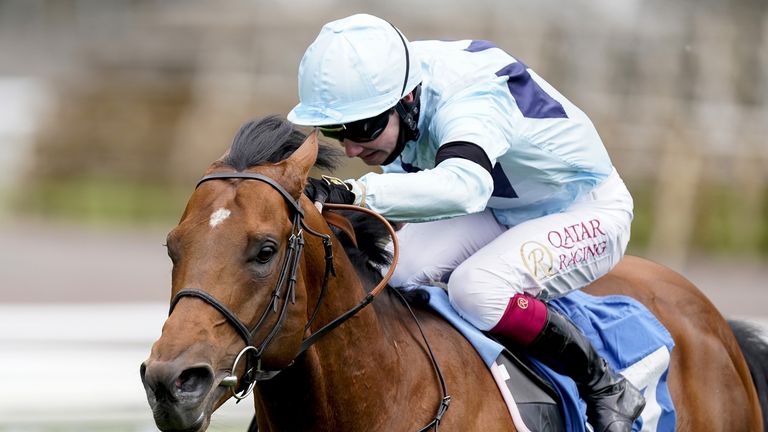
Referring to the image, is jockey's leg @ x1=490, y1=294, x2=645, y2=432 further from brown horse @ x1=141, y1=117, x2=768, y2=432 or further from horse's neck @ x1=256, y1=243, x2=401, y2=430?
horse's neck @ x1=256, y1=243, x2=401, y2=430

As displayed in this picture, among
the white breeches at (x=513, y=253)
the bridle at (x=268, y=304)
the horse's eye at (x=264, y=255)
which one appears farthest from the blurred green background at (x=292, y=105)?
the horse's eye at (x=264, y=255)

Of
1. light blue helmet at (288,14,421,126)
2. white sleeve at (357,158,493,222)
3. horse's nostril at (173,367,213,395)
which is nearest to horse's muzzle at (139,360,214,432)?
horse's nostril at (173,367,213,395)

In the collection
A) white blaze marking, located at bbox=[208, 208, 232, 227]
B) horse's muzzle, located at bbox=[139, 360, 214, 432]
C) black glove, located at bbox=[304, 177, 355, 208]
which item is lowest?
horse's muzzle, located at bbox=[139, 360, 214, 432]

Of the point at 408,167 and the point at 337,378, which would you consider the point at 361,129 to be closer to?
the point at 408,167

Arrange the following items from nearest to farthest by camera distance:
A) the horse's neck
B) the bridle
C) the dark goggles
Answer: the bridle, the horse's neck, the dark goggles

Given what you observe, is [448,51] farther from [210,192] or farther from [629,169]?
[629,169]

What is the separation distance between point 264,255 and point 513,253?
1.07 meters

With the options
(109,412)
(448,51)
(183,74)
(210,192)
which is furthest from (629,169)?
(210,192)

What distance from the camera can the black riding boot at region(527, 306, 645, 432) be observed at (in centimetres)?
349

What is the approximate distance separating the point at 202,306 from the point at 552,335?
1.26m

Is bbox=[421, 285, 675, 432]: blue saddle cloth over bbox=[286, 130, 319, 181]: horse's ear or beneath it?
beneath

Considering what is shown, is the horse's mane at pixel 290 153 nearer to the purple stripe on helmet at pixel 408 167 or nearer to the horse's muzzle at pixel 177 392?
the purple stripe on helmet at pixel 408 167

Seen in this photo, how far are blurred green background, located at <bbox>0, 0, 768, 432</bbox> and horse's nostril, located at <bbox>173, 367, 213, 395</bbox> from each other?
938 cm

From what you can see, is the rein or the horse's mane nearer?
the rein
